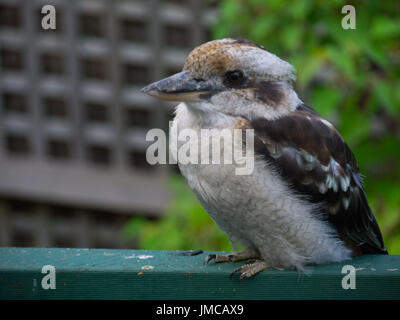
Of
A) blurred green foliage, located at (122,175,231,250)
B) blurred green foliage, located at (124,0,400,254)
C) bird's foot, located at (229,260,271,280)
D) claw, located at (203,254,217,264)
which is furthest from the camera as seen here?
blurred green foliage, located at (122,175,231,250)

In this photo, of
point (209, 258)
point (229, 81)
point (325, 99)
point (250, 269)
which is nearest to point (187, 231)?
point (325, 99)

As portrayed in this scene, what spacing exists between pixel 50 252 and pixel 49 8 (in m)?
0.80

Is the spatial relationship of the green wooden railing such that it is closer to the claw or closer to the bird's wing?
the claw

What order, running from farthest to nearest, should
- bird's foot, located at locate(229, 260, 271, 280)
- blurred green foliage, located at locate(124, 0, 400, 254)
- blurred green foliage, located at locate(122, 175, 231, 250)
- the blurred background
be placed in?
1. the blurred background
2. blurred green foliage, located at locate(122, 175, 231, 250)
3. blurred green foliage, located at locate(124, 0, 400, 254)
4. bird's foot, located at locate(229, 260, 271, 280)

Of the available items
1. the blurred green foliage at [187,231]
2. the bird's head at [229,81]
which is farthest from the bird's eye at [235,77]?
the blurred green foliage at [187,231]

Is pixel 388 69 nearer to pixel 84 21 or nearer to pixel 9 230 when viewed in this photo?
pixel 84 21

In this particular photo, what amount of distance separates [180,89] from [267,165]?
0.32 meters

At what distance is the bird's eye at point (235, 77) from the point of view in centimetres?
189

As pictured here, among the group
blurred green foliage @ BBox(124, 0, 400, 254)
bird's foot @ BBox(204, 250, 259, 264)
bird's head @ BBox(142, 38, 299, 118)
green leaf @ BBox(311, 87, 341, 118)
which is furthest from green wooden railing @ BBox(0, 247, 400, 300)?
green leaf @ BBox(311, 87, 341, 118)

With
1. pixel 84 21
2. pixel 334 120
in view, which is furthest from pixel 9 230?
pixel 334 120

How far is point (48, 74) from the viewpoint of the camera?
4613 mm

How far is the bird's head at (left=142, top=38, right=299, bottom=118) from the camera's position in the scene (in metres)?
1.84

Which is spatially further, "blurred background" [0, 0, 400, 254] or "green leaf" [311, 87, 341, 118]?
"blurred background" [0, 0, 400, 254]

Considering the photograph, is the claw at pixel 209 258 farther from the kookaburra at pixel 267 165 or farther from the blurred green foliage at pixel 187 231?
the blurred green foliage at pixel 187 231
